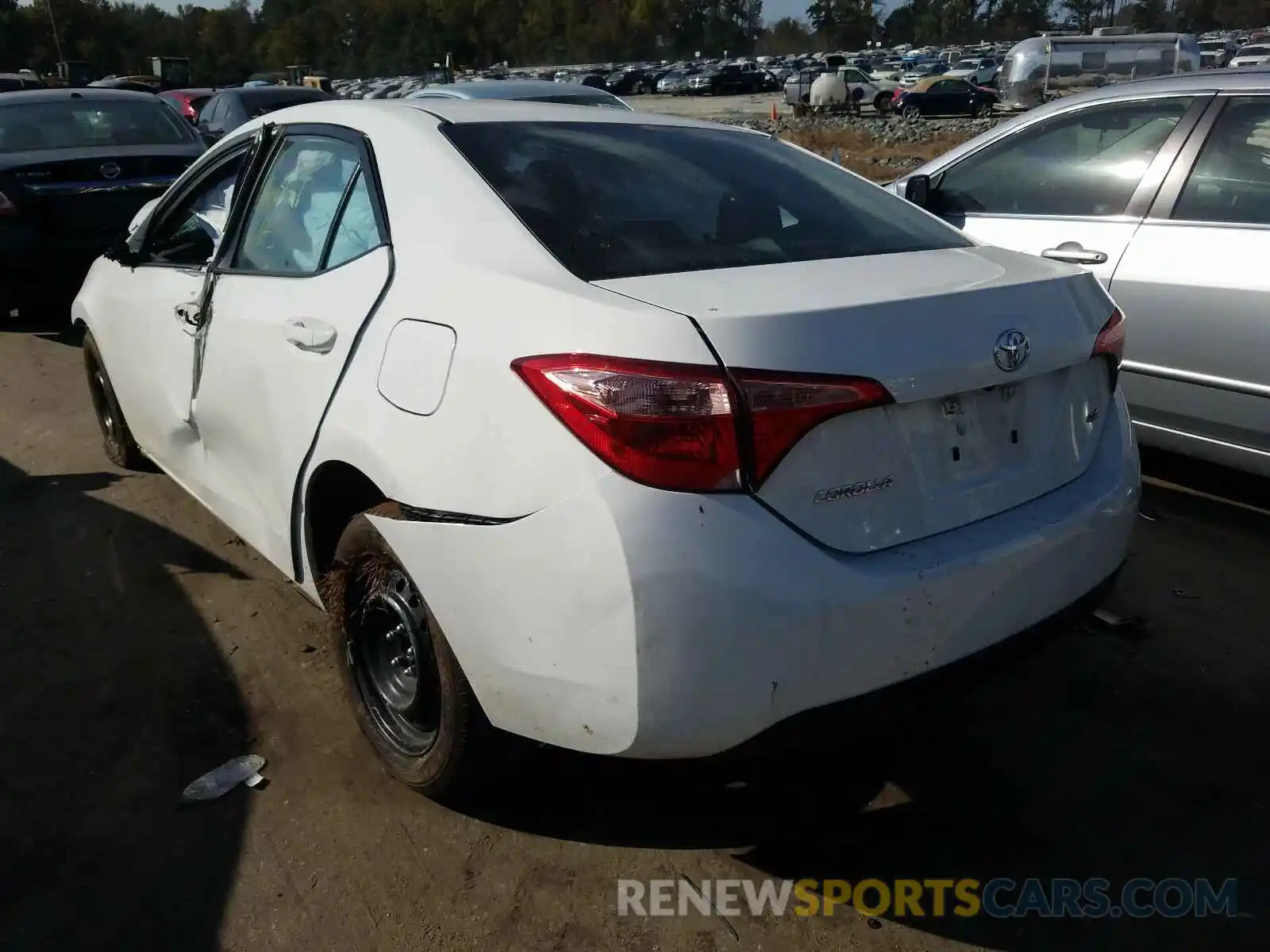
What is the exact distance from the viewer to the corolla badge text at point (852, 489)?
2.09 meters

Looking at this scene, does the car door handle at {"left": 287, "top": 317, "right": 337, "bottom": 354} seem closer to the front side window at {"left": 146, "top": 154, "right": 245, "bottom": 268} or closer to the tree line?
the front side window at {"left": 146, "top": 154, "right": 245, "bottom": 268}

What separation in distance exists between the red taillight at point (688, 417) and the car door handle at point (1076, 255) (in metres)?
2.72

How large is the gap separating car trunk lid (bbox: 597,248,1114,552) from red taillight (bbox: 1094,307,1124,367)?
2 cm

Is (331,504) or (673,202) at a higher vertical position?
(673,202)

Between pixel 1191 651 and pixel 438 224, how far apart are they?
259 cm

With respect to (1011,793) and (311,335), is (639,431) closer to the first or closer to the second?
(311,335)

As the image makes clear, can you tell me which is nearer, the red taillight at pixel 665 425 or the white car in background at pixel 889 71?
the red taillight at pixel 665 425

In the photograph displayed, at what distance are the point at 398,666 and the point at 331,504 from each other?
0.45 m

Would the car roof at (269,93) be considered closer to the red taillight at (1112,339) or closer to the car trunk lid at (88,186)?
the car trunk lid at (88,186)

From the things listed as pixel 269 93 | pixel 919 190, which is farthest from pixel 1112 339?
pixel 269 93

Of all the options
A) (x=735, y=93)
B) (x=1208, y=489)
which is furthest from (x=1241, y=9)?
(x=1208, y=489)

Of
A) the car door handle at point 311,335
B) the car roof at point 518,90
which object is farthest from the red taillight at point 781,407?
the car roof at point 518,90

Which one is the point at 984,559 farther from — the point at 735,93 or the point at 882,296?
the point at 735,93

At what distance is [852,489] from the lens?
2.13m
